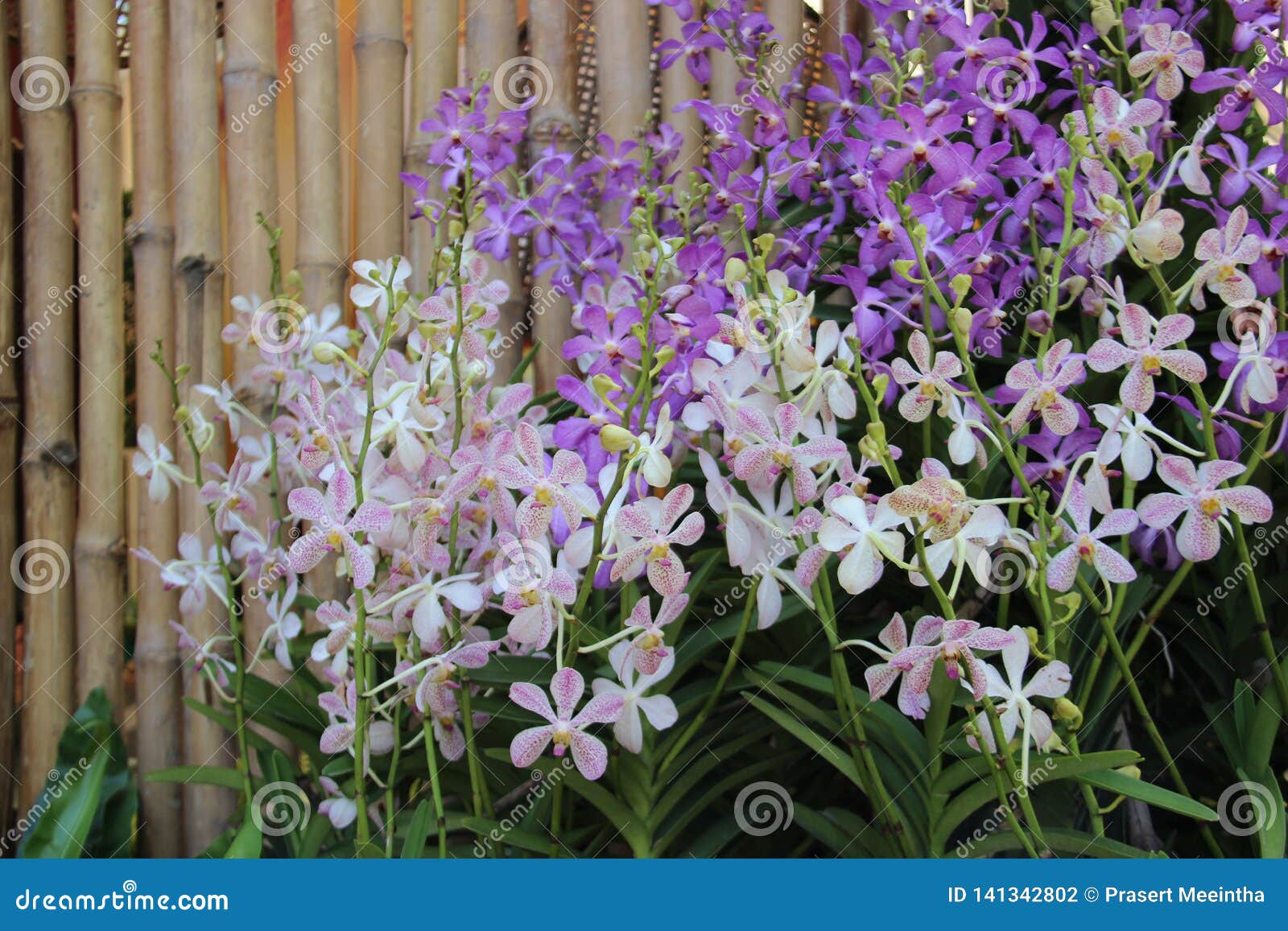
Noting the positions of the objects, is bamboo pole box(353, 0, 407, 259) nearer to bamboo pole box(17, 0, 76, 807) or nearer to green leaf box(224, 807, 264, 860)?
bamboo pole box(17, 0, 76, 807)

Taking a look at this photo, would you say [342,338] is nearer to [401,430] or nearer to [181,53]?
[401,430]

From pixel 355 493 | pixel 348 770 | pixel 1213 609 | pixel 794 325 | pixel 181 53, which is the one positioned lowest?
pixel 348 770

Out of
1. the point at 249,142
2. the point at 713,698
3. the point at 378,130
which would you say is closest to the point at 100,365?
the point at 249,142

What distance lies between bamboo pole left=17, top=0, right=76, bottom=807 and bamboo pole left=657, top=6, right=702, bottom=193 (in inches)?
30.5

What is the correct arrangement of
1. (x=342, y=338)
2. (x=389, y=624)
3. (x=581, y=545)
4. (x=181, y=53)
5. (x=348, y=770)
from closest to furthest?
A: (x=581, y=545), (x=389, y=624), (x=348, y=770), (x=342, y=338), (x=181, y=53)

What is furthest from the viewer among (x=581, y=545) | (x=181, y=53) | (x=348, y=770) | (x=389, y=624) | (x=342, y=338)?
(x=181, y=53)

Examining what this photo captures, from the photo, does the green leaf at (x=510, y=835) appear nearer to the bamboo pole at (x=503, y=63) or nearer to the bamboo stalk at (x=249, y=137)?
the bamboo pole at (x=503, y=63)

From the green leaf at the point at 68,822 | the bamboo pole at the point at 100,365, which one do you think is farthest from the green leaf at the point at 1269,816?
the bamboo pole at the point at 100,365

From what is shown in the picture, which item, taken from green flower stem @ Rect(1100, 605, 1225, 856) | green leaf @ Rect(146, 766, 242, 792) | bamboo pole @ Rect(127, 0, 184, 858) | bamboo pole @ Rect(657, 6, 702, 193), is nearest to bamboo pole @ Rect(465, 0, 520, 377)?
bamboo pole @ Rect(657, 6, 702, 193)

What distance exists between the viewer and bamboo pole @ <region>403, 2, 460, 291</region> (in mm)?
1282

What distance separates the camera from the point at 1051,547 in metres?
0.72

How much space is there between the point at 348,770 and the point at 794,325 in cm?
52

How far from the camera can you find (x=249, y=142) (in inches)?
51.3

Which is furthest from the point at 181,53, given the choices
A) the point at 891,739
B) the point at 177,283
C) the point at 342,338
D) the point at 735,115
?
the point at 891,739
